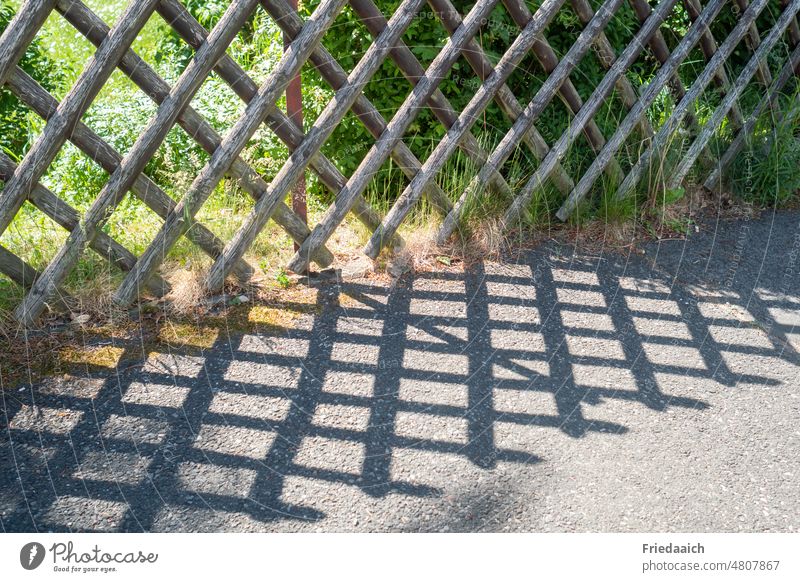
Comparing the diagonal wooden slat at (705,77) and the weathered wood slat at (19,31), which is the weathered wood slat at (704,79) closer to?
the diagonal wooden slat at (705,77)

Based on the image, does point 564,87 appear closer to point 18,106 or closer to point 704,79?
point 704,79

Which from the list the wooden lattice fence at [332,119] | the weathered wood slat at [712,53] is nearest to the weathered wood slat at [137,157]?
the wooden lattice fence at [332,119]

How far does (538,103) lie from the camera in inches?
153

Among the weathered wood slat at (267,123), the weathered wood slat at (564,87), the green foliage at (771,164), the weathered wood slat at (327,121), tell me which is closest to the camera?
the weathered wood slat at (267,123)

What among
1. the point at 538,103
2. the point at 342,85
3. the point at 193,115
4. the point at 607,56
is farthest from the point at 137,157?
the point at 607,56

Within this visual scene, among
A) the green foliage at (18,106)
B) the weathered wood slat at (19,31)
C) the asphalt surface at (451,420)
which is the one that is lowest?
the asphalt surface at (451,420)

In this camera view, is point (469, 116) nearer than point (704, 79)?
Yes

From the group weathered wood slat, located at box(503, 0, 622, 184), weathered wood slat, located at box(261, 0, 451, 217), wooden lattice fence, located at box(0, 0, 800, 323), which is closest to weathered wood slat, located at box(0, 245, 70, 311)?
wooden lattice fence, located at box(0, 0, 800, 323)

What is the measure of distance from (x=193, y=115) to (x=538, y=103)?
5.59ft

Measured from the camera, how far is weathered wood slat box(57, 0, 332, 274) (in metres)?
2.90

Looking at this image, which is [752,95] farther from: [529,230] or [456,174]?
[456,174]

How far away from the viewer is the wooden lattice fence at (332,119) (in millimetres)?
2973
